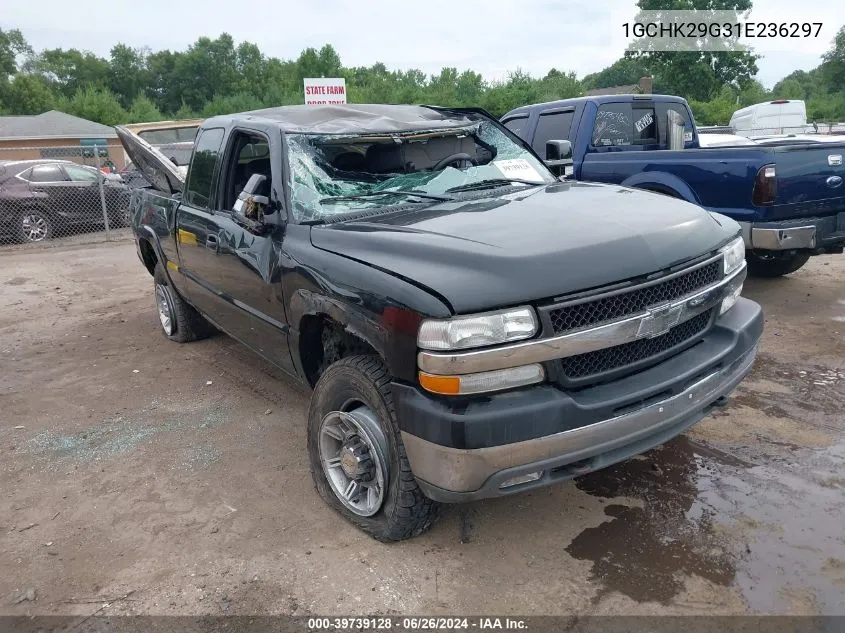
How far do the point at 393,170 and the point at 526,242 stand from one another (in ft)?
4.47

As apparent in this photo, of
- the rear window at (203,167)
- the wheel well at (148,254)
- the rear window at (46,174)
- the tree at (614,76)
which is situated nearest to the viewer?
the rear window at (203,167)

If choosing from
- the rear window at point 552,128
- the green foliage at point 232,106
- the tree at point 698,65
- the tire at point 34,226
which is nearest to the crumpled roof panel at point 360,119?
the rear window at point 552,128

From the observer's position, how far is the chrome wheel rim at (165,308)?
6016 mm

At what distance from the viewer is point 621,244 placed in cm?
266

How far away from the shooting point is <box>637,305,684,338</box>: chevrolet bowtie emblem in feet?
8.54

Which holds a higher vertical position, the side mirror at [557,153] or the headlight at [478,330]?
the side mirror at [557,153]

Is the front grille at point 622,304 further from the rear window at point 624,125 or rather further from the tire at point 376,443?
the rear window at point 624,125

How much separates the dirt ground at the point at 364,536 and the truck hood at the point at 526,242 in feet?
3.94

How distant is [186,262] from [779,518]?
13.6 ft

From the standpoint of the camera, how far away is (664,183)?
20.1 ft

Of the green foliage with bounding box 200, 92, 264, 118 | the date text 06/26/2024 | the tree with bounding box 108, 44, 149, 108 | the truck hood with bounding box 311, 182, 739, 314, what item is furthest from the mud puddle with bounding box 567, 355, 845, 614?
the tree with bounding box 108, 44, 149, 108

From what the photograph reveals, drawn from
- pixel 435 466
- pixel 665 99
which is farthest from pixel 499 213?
pixel 665 99

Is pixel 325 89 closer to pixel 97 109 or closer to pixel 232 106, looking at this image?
pixel 232 106

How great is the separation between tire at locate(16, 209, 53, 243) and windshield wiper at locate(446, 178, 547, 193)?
11.7 metres
